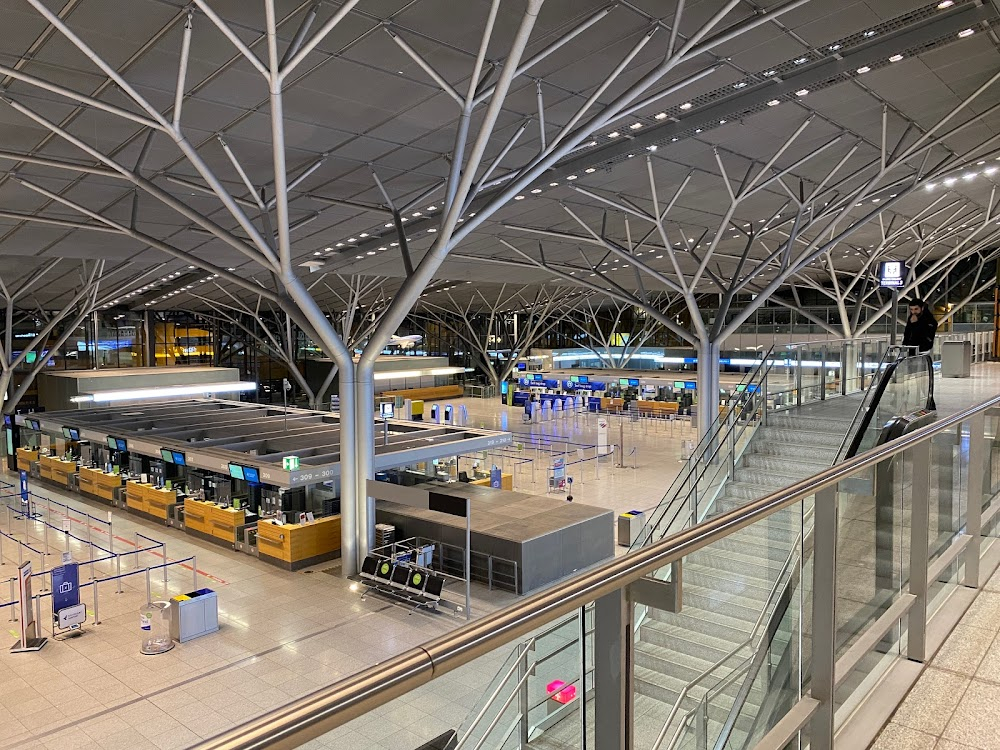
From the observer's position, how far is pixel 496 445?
23.7 metres

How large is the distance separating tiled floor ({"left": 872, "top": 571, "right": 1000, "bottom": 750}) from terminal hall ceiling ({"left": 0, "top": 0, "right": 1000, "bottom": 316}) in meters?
8.57

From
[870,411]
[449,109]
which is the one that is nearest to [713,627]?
[870,411]

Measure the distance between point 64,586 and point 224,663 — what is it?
379 cm

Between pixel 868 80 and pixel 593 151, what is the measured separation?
6.14m

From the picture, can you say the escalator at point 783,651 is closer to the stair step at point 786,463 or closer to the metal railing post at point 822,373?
the stair step at point 786,463

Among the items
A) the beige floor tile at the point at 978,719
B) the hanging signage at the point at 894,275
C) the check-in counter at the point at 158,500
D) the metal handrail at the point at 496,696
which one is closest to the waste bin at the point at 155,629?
the check-in counter at the point at 158,500

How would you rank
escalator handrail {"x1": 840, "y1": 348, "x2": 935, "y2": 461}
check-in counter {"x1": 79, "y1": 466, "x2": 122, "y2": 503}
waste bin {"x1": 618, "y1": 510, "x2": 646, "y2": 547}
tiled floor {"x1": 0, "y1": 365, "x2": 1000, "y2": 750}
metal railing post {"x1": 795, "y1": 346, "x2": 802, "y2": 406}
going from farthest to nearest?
check-in counter {"x1": 79, "y1": 466, "x2": 122, "y2": 503} < waste bin {"x1": 618, "y1": 510, "x2": 646, "y2": 547} < metal railing post {"x1": 795, "y1": 346, "x2": 802, "y2": 406} < escalator handrail {"x1": 840, "y1": 348, "x2": 935, "y2": 461} < tiled floor {"x1": 0, "y1": 365, "x2": 1000, "y2": 750}

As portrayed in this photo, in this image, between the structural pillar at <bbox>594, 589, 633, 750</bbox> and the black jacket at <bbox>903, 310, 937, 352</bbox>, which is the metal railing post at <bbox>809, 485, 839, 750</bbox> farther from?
the black jacket at <bbox>903, 310, 937, 352</bbox>

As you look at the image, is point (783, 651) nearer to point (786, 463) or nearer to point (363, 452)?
point (786, 463)

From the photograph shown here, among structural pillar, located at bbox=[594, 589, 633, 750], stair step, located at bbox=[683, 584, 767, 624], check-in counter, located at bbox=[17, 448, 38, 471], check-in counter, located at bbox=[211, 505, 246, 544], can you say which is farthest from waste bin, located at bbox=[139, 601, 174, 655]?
check-in counter, located at bbox=[17, 448, 38, 471]

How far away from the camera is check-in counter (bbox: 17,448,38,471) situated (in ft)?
100

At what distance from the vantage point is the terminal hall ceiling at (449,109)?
1101 centimetres

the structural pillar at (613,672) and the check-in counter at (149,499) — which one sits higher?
the structural pillar at (613,672)

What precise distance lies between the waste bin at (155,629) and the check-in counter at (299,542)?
4168mm
